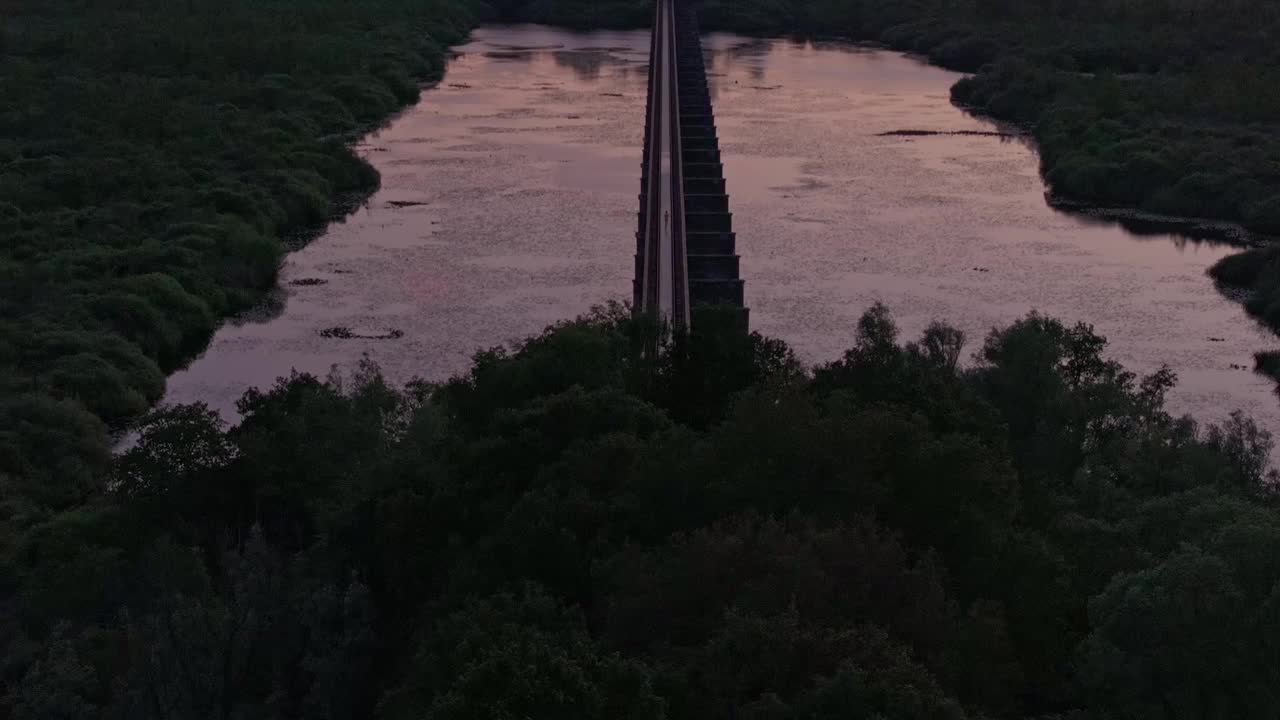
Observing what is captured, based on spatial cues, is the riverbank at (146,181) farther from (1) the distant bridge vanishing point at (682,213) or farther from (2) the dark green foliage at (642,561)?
(1) the distant bridge vanishing point at (682,213)

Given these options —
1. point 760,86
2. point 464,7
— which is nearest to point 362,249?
point 760,86

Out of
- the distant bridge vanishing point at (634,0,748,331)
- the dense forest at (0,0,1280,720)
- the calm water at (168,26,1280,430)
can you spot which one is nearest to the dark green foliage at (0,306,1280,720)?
the dense forest at (0,0,1280,720)

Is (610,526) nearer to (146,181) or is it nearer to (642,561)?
(642,561)

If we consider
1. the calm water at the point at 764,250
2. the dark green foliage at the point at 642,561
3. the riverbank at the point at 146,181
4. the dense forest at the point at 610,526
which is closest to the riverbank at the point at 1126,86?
the calm water at the point at 764,250

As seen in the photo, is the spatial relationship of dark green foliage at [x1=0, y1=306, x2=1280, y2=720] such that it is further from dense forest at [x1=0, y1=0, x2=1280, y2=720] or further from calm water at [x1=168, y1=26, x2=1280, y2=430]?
calm water at [x1=168, y1=26, x2=1280, y2=430]

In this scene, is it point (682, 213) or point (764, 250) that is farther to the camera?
point (764, 250)

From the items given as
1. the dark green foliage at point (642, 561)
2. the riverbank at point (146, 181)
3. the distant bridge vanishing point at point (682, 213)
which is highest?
the dark green foliage at point (642, 561)

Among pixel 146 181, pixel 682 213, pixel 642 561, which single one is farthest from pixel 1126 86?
pixel 642 561
